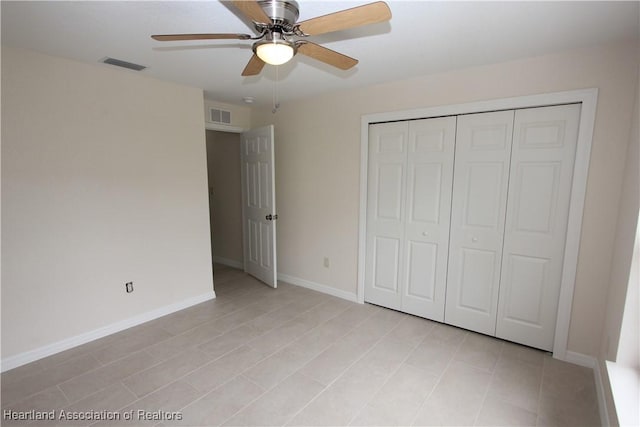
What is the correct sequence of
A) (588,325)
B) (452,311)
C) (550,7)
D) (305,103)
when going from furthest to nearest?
(305,103) → (452,311) → (588,325) → (550,7)

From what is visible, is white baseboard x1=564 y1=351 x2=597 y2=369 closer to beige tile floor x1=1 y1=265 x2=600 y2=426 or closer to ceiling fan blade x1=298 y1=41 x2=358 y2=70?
beige tile floor x1=1 y1=265 x2=600 y2=426

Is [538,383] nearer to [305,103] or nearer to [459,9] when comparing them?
[459,9]

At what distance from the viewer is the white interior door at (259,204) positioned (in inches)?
152

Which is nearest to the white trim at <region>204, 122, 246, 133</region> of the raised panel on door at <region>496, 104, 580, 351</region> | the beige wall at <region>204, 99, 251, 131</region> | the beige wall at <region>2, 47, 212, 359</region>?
the beige wall at <region>204, 99, 251, 131</region>

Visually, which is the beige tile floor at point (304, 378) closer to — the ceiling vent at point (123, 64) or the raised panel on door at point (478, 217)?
the raised panel on door at point (478, 217)

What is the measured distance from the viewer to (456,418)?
1906mm

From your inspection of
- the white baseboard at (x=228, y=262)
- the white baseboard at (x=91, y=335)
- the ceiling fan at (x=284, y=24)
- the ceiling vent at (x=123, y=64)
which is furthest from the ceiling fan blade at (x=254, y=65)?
the white baseboard at (x=228, y=262)

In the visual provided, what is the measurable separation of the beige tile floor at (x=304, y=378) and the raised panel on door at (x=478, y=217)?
0.27 metres

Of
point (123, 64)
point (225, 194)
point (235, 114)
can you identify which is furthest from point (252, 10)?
point (225, 194)

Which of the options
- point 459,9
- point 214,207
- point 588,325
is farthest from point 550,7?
point 214,207

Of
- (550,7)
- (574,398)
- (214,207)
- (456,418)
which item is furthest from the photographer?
(214,207)

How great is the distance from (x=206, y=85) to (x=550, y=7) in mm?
2846

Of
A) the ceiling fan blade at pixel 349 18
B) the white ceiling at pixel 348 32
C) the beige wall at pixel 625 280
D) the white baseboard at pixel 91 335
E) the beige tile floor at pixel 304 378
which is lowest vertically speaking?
the beige tile floor at pixel 304 378

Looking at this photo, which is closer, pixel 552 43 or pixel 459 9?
pixel 459 9
